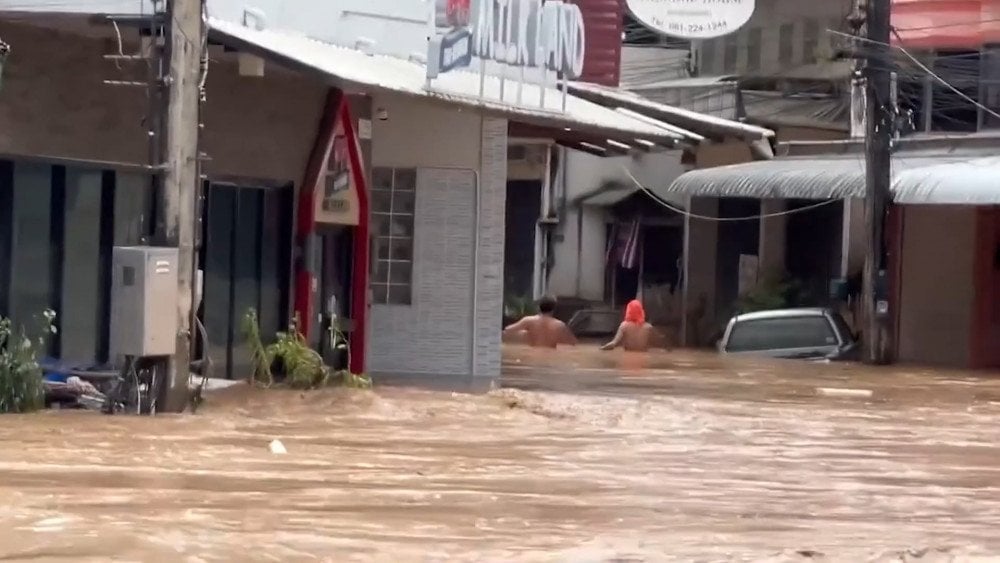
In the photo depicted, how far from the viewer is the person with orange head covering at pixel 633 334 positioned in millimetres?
31453

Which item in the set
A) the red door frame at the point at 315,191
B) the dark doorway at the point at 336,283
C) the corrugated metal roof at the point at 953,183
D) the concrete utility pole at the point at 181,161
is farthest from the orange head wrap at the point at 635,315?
the concrete utility pole at the point at 181,161

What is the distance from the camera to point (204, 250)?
19156 mm

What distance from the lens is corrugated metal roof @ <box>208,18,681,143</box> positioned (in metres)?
16.8

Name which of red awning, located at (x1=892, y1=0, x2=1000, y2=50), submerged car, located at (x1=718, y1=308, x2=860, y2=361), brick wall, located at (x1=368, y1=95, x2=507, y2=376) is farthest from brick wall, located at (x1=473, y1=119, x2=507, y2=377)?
red awning, located at (x1=892, y1=0, x2=1000, y2=50)

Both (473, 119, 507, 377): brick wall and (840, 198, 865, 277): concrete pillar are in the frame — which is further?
(840, 198, 865, 277): concrete pillar

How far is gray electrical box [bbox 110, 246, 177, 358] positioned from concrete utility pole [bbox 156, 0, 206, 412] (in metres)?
0.19

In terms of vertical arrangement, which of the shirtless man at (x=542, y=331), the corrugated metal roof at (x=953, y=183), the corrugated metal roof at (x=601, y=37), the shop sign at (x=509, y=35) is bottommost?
the shirtless man at (x=542, y=331)

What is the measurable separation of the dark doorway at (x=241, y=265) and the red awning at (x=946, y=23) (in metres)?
12.9

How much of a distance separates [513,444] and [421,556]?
543cm

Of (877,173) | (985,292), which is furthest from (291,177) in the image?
(985,292)

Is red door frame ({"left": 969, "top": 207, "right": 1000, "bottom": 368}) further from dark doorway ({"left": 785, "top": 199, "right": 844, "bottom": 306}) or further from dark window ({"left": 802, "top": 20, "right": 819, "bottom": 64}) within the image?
dark window ({"left": 802, "top": 20, "right": 819, "bottom": 64})

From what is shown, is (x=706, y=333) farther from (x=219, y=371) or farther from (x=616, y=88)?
(x=219, y=371)

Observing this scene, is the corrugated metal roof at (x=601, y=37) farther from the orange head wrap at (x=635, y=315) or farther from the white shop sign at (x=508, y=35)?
the orange head wrap at (x=635, y=315)

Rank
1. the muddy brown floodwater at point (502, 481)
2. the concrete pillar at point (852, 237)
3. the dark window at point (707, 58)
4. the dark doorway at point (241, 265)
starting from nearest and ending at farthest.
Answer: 1. the muddy brown floodwater at point (502, 481)
2. the dark doorway at point (241, 265)
3. the concrete pillar at point (852, 237)
4. the dark window at point (707, 58)
